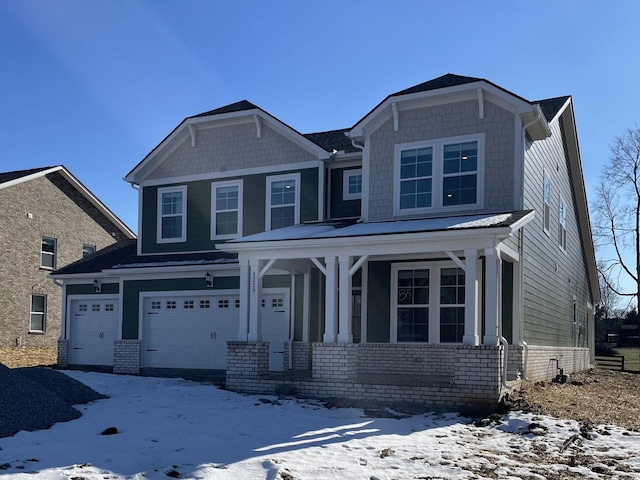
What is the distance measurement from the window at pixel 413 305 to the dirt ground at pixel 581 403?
264 cm

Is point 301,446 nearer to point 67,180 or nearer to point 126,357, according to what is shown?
point 126,357

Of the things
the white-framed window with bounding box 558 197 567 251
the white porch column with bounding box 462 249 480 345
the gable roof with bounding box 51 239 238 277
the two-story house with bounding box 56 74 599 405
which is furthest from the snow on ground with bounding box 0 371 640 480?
the white-framed window with bounding box 558 197 567 251

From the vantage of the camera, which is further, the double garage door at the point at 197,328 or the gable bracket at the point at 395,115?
the double garage door at the point at 197,328

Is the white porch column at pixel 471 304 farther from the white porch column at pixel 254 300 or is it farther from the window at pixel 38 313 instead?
the window at pixel 38 313

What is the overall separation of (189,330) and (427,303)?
6691mm

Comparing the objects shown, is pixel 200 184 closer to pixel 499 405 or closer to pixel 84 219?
pixel 499 405

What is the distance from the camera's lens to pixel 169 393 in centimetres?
1412

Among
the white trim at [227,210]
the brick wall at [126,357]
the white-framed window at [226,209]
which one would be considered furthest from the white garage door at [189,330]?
the white-framed window at [226,209]

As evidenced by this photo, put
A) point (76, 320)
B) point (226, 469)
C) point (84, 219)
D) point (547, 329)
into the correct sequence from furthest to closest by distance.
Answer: point (84, 219), point (76, 320), point (547, 329), point (226, 469)

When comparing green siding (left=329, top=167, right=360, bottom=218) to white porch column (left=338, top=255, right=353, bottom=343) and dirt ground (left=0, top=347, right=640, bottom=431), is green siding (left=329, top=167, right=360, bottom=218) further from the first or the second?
dirt ground (left=0, top=347, right=640, bottom=431)

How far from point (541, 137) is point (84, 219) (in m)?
20.8

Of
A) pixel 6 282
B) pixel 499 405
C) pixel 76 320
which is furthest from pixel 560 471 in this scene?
pixel 6 282

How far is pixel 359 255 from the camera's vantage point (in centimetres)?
1340

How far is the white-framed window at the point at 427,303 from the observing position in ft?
49.5
